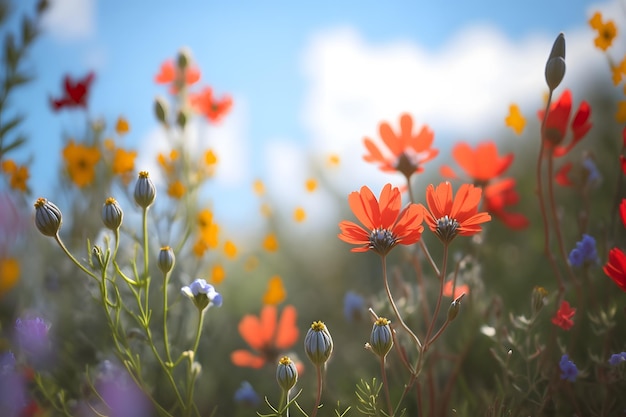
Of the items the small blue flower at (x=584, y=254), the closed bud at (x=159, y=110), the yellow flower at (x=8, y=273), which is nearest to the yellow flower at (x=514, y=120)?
the small blue flower at (x=584, y=254)

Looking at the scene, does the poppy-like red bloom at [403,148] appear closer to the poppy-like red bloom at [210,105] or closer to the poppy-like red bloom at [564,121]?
the poppy-like red bloom at [564,121]

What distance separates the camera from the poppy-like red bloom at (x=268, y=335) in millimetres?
1043

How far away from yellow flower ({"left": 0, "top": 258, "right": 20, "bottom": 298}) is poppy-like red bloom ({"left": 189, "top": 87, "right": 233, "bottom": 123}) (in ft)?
1.69

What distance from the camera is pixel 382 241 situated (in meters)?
0.63

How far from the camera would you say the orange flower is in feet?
2.06

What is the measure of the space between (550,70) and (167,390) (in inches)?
33.9

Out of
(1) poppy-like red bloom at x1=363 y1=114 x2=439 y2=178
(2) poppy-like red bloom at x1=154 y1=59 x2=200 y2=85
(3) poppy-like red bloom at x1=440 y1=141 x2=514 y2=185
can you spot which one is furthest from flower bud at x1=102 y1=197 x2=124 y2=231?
(2) poppy-like red bloom at x1=154 y1=59 x2=200 y2=85

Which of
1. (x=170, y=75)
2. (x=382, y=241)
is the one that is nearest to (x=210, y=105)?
(x=170, y=75)

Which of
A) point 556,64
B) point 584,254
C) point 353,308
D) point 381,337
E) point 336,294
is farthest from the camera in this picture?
A: point 336,294

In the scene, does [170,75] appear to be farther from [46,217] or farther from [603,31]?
[603,31]

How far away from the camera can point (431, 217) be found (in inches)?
25.2

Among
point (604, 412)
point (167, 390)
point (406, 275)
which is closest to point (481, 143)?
point (604, 412)

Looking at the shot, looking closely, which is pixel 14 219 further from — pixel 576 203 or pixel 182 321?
pixel 576 203

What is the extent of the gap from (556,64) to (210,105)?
760 mm
